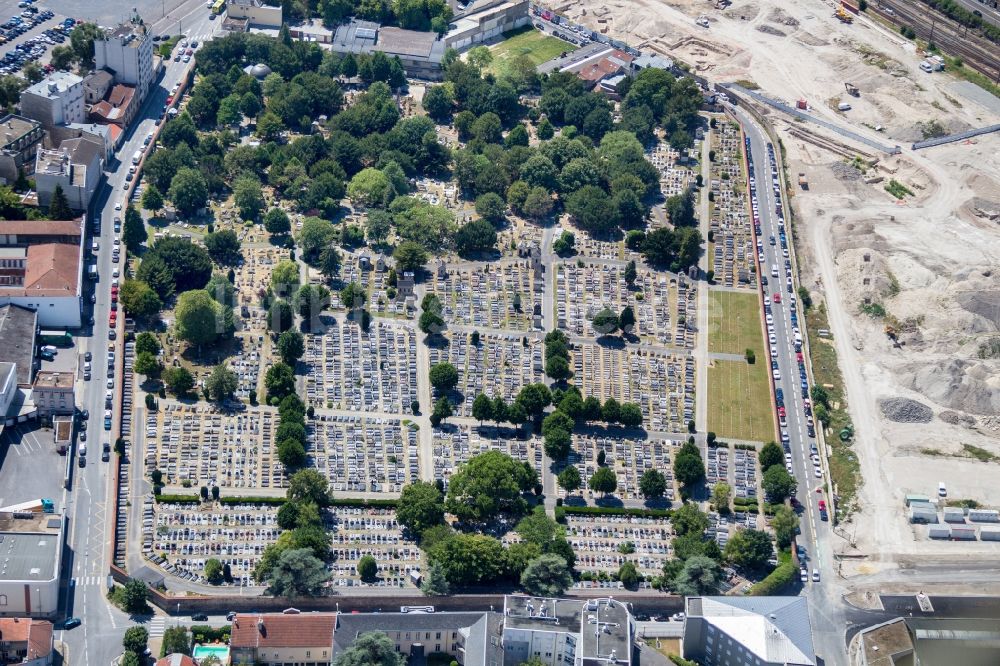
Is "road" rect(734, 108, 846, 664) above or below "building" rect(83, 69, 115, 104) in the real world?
below

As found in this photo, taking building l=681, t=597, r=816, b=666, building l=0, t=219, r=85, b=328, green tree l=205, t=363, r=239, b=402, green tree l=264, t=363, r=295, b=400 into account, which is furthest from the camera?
green tree l=264, t=363, r=295, b=400

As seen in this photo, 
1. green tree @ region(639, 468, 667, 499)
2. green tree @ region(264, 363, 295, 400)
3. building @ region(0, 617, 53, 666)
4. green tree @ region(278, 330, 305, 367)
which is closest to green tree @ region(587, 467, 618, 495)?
green tree @ region(639, 468, 667, 499)

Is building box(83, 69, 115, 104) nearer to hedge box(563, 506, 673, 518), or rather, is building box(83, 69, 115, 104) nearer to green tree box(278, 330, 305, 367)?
green tree box(278, 330, 305, 367)

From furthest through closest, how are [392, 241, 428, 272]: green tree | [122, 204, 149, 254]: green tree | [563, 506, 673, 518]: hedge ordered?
[392, 241, 428, 272]: green tree < [122, 204, 149, 254]: green tree < [563, 506, 673, 518]: hedge

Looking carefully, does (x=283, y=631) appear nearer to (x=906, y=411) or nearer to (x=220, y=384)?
(x=220, y=384)

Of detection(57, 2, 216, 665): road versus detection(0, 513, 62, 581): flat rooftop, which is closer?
detection(0, 513, 62, 581): flat rooftop

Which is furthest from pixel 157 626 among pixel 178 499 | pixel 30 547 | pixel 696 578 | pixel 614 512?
pixel 696 578

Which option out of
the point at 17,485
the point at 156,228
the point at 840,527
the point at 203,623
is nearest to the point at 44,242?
the point at 156,228
